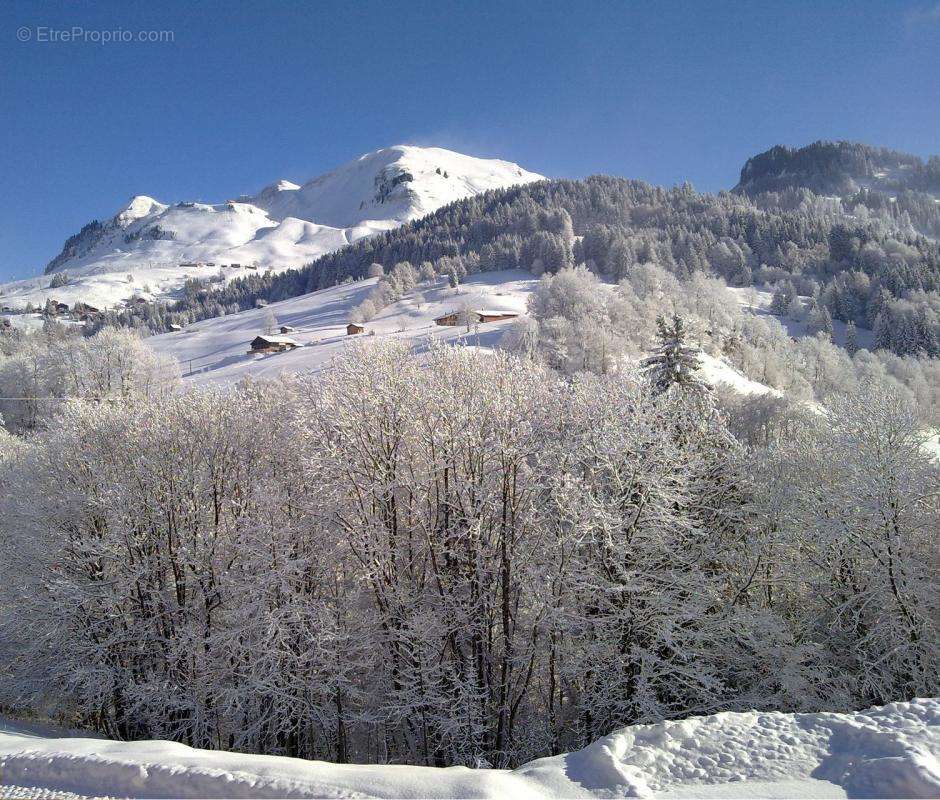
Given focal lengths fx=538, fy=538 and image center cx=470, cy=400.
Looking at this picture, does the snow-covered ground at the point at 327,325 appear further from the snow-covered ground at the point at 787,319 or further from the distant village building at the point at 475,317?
the snow-covered ground at the point at 787,319

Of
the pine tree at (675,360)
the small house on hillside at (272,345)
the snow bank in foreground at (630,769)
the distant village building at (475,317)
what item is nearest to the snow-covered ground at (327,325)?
→ the small house on hillside at (272,345)

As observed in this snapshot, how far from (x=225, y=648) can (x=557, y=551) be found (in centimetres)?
1055

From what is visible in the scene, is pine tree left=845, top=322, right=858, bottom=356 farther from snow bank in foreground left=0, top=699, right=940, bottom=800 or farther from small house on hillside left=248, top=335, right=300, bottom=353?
snow bank in foreground left=0, top=699, right=940, bottom=800

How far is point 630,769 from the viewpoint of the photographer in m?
7.48

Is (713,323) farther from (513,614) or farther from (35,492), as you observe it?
(35,492)

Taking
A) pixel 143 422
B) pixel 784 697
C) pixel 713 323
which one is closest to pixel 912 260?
pixel 713 323

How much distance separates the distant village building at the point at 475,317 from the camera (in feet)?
293

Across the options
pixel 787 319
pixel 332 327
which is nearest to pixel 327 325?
pixel 332 327

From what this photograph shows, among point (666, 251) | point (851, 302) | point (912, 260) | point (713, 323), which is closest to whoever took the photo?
point (713, 323)

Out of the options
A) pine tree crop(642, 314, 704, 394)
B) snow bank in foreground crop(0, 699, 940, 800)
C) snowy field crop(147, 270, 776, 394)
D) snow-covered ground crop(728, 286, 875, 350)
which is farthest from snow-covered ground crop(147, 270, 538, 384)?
snow bank in foreground crop(0, 699, 940, 800)

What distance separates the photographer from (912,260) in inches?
4924

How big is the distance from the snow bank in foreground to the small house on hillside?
87668 millimetres

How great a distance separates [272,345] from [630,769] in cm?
9374

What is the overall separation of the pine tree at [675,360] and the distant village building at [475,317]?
59563 mm
